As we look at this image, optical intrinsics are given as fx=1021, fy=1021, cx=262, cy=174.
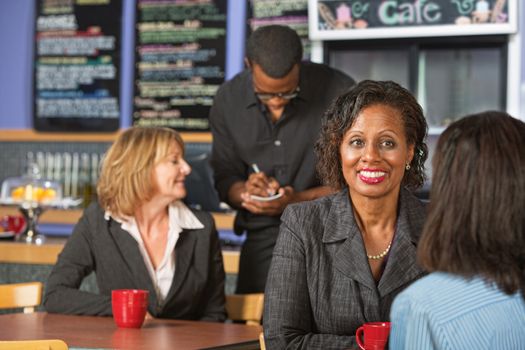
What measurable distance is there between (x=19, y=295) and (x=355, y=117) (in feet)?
4.61

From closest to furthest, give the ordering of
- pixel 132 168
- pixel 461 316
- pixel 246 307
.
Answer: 1. pixel 461 316
2. pixel 246 307
3. pixel 132 168

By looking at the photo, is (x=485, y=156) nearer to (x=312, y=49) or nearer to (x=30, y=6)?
(x=312, y=49)

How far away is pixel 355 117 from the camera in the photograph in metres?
2.51

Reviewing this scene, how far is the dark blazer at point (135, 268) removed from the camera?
3369 mm

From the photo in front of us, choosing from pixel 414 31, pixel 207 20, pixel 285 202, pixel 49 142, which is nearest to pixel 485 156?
pixel 285 202

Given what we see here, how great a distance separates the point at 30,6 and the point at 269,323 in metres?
5.18

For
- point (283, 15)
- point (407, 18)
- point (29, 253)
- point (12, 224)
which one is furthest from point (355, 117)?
point (283, 15)

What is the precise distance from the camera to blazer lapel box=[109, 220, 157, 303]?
3.38m

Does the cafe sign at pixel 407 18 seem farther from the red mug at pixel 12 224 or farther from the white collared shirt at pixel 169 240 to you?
the white collared shirt at pixel 169 240

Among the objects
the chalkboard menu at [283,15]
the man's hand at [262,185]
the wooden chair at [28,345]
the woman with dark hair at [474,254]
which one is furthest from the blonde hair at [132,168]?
the chalkboard menu at [283,15]

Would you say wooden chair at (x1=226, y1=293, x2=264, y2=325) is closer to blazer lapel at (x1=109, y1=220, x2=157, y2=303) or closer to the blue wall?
blazer lapel at (x1=109, y1=220, x2=157, y2=303)

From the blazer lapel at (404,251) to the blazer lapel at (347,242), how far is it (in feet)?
0.14

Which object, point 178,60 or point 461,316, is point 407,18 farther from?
point 461,316

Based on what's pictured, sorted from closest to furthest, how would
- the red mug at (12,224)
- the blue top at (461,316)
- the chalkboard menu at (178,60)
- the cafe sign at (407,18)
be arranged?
the blue top at (461,316) → the red mug at (12,224) → the cafe sign at (407,18) → the chalkboard menu at (178,60)
